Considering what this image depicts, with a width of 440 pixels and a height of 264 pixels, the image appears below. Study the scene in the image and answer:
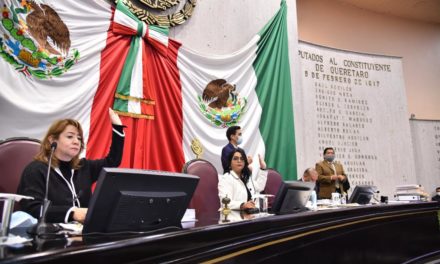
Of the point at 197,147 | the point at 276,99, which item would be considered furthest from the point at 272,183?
the point at 276,99

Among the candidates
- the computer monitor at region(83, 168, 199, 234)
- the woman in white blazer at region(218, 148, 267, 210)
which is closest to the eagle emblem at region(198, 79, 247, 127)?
the woman in white blazer at region(218, 148, 267, 210)

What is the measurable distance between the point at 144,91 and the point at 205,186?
0.97 m

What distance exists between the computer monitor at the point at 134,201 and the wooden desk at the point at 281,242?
10cm

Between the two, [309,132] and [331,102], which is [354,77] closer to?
[331,102]

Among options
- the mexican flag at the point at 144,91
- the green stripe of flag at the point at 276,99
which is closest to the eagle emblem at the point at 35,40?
the mexican flag at the point at 144,91

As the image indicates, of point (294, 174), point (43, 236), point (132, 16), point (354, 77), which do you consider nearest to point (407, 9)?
point (354, 77)

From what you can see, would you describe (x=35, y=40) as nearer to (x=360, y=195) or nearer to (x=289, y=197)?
(x=289, y=197)

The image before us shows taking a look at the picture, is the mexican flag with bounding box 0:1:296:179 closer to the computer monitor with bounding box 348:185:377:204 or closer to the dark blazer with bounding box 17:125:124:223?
the dark blazer with bounding box 17:125:124:223

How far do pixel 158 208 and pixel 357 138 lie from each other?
4248mm

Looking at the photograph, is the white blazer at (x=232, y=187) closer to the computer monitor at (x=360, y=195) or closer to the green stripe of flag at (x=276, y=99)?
the computer monitor at (x=360, y=195)

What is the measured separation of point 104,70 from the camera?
250 cm

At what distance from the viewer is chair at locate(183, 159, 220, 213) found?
6.80 feet

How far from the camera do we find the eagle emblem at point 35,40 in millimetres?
2090

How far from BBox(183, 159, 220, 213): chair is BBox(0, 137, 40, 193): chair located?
0.85 m
